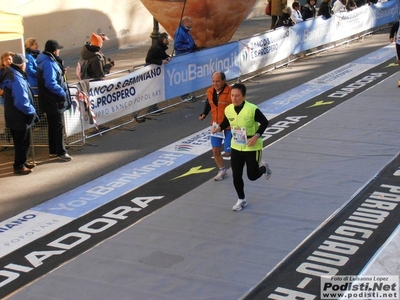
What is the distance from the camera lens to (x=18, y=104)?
1034 centimetres

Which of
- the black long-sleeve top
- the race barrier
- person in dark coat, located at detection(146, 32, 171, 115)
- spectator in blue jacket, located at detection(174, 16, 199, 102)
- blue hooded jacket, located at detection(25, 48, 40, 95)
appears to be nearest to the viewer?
the black long-sleeve top

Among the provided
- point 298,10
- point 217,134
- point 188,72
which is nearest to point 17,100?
point 217,134

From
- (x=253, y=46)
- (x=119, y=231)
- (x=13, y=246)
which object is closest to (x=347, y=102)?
(x=253, y=46)

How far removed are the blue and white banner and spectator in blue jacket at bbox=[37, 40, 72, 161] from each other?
3.35 metres

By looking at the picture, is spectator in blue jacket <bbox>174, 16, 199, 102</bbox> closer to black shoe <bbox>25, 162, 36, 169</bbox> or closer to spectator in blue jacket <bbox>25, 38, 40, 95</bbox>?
spectator in blue jacket <bbox>25, 38, 40, 95</bbox>

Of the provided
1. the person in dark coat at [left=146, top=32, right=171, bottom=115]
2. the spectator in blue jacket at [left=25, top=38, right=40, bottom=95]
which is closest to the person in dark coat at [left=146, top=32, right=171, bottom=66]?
the person in dark coat at [left=146, top=32, right=171, bottom=115]

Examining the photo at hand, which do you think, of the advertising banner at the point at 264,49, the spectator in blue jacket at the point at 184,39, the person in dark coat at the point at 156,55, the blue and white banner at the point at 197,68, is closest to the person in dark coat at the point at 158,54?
the person in dark coat at the point at 156,55

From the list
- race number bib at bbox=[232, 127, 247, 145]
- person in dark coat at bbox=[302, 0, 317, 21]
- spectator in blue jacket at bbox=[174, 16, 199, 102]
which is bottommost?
race number bib at bbox=[232, 127, 247, 145]

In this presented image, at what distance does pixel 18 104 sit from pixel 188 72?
17.0 ft

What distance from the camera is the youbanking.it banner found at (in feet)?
56.3

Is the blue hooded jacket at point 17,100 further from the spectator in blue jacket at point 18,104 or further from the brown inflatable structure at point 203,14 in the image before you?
the brown inflatable structure at point 203,14

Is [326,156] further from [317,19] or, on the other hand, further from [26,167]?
[317,19]

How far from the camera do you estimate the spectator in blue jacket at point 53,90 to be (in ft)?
35.8

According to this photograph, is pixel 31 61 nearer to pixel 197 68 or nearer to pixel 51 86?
pixel 51 86
